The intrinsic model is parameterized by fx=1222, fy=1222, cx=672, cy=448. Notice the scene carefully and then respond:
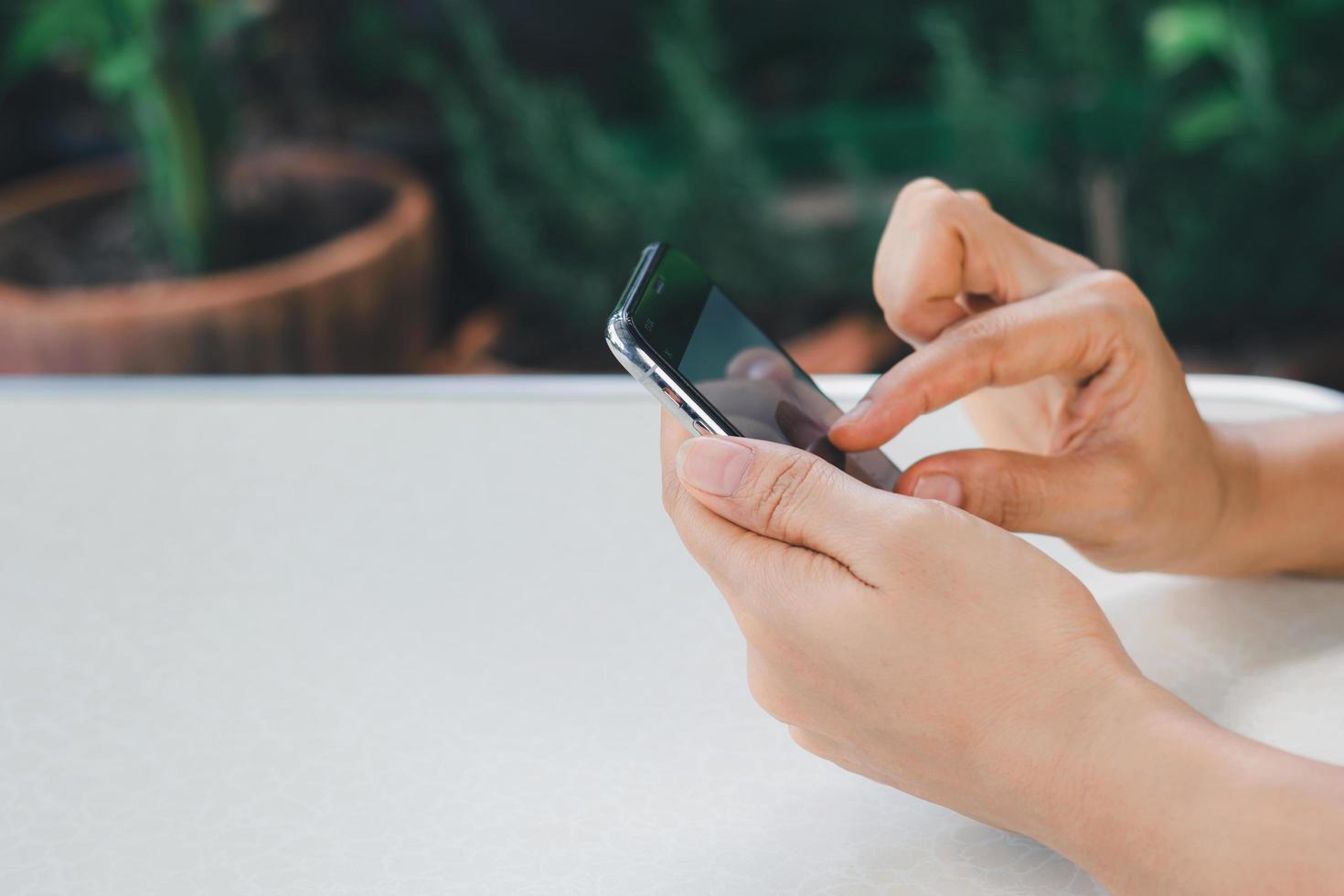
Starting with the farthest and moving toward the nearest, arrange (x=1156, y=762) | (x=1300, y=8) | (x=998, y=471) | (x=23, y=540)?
1. (x=1300, y=8)
2. (x=23, y=540)
3. (x=998, y=471)
4. (x=1156, y=762)

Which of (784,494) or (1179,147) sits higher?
(784,494)

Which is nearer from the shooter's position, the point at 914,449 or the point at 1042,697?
the point at 1042,697

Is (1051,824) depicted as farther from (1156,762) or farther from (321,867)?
(321,867)

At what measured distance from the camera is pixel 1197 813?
0.33 m

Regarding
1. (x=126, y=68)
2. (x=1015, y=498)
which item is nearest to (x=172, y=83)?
(x=126, y=68)

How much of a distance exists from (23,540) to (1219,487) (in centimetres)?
55

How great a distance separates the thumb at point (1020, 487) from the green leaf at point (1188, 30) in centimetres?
117

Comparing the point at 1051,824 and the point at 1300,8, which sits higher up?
the point at 1300,8

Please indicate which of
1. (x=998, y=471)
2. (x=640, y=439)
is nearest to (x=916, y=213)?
(x=998, y=471)

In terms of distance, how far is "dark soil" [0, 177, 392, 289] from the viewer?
1.54m

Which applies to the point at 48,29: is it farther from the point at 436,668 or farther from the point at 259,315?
the point at 436,668

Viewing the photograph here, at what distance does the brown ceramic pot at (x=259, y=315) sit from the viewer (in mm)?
1312

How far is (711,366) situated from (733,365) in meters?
0.02

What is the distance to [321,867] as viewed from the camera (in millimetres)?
391
